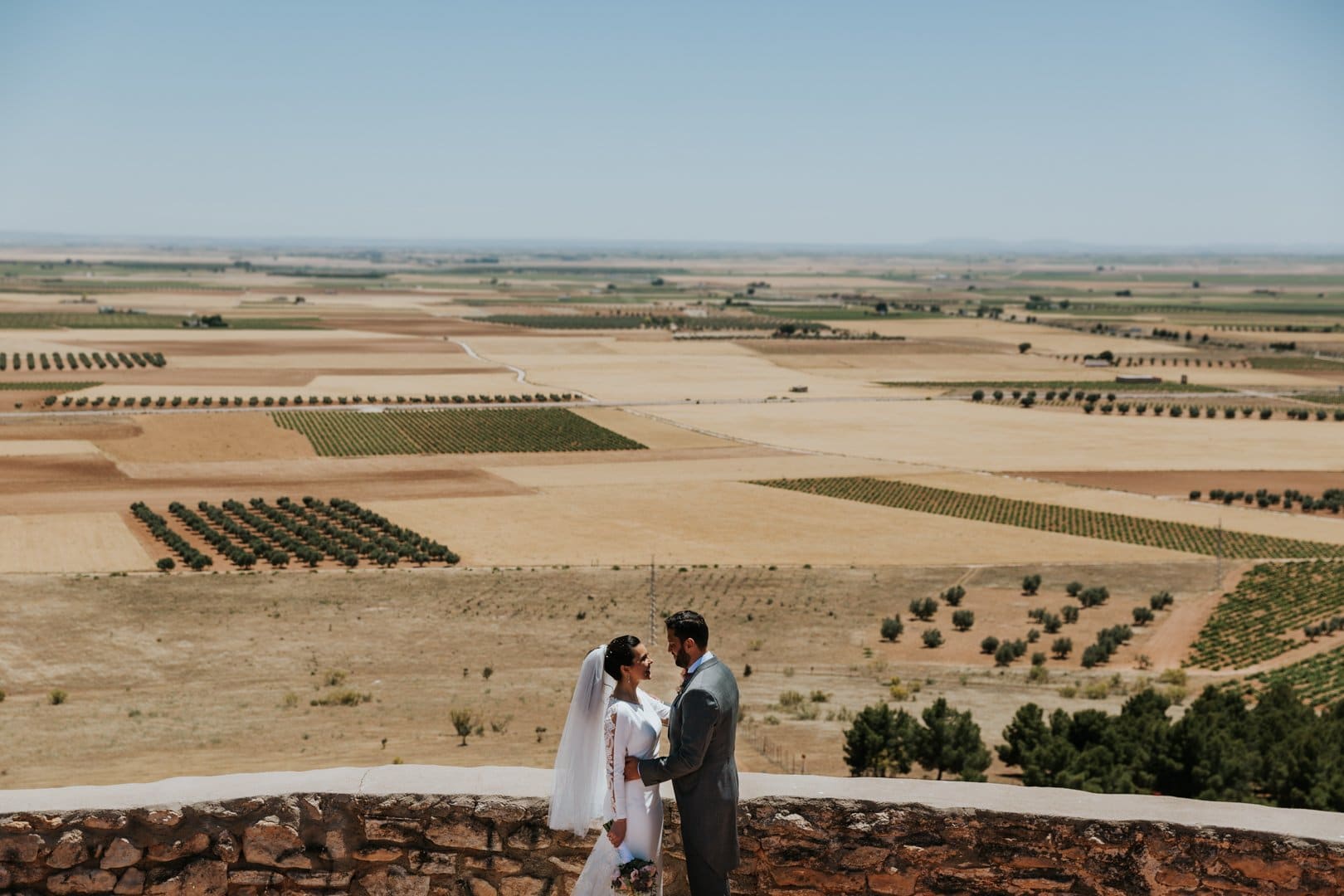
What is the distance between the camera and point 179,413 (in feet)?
341

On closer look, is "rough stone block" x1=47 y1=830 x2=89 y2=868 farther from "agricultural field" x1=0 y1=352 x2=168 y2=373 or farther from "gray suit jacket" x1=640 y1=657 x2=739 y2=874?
"agricultural field" x1=0 y1=352 x2=168 y2=373

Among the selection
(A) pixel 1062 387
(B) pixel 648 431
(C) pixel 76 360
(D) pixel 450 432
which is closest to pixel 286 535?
(D) pixel 450 432

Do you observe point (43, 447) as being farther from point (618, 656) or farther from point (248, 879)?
point (618, 656)

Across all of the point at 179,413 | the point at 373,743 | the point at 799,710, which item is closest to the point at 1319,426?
the point at 179,413

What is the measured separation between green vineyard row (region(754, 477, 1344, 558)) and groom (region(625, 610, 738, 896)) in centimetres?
6017

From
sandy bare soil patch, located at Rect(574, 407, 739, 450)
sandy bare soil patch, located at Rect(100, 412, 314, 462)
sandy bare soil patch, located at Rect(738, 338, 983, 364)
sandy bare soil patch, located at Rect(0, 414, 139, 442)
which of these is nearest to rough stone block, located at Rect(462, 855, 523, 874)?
sandy bare soil patch, located at Rect(100, 412, 314, 462)

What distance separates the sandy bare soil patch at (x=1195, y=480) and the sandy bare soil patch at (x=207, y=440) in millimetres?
44144

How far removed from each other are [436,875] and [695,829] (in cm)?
162

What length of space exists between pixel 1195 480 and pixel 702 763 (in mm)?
83619

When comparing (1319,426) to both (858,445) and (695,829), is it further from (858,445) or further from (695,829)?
(695,829)

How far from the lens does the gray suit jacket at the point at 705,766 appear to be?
7.39m

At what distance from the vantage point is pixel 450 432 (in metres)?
100

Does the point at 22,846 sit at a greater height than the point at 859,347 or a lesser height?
greater

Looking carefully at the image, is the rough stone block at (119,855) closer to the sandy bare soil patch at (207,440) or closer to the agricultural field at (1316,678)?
the agricultural field at (1316,678)
